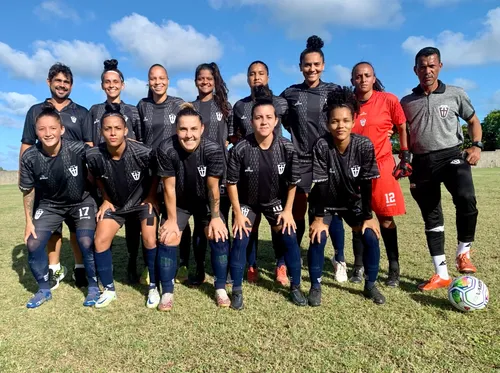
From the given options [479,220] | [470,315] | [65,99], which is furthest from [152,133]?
[479,220]

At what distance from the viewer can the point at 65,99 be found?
4.78 metres

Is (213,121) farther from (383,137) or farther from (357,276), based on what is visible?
(357,276)

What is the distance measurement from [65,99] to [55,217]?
1.51 m

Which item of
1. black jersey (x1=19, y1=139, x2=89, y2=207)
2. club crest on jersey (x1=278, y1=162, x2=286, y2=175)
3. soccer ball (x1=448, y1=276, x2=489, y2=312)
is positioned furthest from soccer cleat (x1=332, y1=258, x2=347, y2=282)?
black jersey (x1=19, y1=139, x2=89, y2=207)

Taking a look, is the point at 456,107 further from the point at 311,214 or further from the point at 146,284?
the point at 146,284

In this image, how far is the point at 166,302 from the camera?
12.5 feet

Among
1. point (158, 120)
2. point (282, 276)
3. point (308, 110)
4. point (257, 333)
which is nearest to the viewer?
point (257, 333)

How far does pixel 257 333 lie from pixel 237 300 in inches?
26.2

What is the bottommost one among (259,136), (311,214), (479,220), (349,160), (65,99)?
(479,220)

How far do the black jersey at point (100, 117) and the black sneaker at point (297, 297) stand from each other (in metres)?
2.64

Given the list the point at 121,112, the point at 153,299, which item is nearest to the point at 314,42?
the point at 121,112

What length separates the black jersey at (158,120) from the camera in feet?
15.2

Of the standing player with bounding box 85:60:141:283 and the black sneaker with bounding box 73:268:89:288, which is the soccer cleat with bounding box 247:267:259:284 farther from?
the black sneaker with bounding box 73:268:89:288

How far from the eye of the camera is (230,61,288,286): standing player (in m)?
4.50
